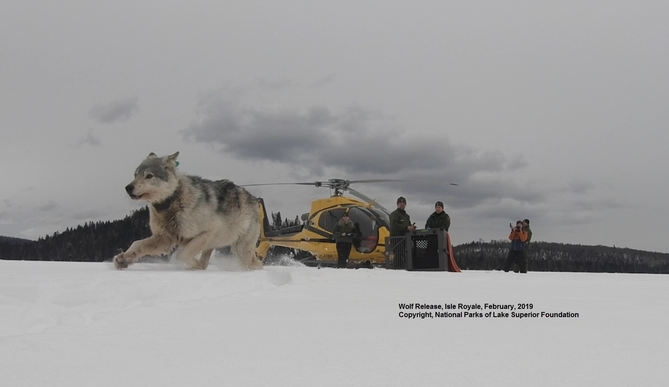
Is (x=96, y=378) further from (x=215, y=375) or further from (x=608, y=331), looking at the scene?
(x=608, y=331)

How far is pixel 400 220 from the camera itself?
11.6m

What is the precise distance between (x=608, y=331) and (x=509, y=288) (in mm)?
2959

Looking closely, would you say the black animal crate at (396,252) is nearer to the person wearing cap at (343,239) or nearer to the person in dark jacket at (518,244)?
the person wearing cap at (343,239)

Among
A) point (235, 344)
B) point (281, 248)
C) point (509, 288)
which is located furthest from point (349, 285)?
point (281, 248)

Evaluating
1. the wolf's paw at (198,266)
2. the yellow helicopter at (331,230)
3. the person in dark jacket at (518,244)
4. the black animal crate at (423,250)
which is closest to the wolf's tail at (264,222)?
the yellow helicopter at (331,230)

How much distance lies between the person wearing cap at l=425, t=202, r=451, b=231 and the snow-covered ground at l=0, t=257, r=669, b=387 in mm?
6509

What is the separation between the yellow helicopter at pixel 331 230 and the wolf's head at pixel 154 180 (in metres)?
6.88

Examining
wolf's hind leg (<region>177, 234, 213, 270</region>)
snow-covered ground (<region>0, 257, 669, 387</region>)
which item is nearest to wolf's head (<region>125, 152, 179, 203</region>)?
wolf's hind leg (<region>177, 234, 213, 270</region>)

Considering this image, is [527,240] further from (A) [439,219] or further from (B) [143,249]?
(B) [143,249]

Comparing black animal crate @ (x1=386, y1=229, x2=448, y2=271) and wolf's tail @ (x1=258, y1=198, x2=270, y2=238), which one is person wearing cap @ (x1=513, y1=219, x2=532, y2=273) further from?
wolf's tail @ (x1=258, y1=198, x2=270, y2=238)

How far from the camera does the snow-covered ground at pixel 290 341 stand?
2098mm

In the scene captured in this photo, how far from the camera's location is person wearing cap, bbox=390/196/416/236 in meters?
11.6

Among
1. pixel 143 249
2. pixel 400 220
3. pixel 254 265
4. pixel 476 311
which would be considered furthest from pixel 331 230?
pixel 476 311

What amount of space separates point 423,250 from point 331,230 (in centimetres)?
452
